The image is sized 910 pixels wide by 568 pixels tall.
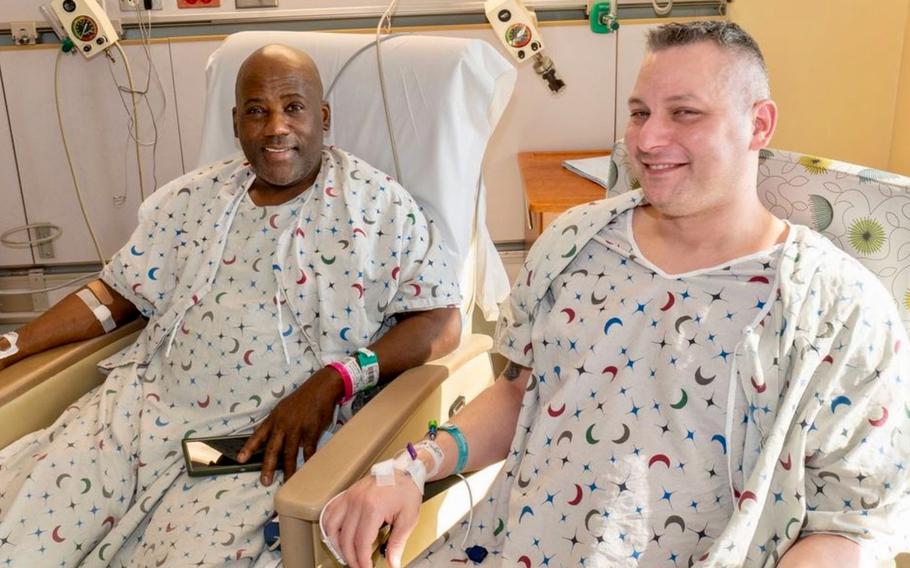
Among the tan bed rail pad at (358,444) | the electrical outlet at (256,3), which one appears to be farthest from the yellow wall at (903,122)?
the electrical outlet at (256,3)

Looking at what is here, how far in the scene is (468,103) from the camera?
200 cm

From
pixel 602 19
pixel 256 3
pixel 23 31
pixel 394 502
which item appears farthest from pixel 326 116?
pixel 23 31

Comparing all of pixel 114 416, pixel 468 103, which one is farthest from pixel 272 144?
pixel 114 416

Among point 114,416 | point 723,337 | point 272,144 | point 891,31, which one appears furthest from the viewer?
point 891,31

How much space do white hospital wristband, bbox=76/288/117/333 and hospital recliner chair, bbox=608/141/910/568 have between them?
1.38m

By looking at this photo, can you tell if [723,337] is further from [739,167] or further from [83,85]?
[83,85]

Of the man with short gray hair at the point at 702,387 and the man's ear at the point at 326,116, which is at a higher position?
the man's ear at the point at 326,116

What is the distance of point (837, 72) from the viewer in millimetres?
2543

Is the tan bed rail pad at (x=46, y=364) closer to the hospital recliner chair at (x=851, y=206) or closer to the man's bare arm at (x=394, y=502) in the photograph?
the man's bare arm at (x=394, y=502)

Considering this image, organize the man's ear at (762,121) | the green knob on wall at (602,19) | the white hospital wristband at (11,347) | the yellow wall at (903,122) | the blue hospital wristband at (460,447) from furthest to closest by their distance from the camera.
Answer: the green knob on wall at (602,19)
the yellow wall at (903,122)
the white hospital wristband at (11,347)
the blue hospital wristband at (460,447)
the man's ear at (762,121)

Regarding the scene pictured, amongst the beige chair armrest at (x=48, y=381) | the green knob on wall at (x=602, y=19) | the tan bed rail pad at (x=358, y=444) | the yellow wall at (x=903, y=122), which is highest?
the green knob on wall at (x=602, y=19)

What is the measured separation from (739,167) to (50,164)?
2845 millimetres

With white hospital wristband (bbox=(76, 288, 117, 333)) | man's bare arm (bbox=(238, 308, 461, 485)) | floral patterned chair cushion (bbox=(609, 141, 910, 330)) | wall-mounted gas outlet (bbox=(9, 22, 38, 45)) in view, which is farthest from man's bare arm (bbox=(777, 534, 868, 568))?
wall-mounted gas outlet (bbox=(9, 22, 38, 45))

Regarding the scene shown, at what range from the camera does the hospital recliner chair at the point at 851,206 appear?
47.0 inches
